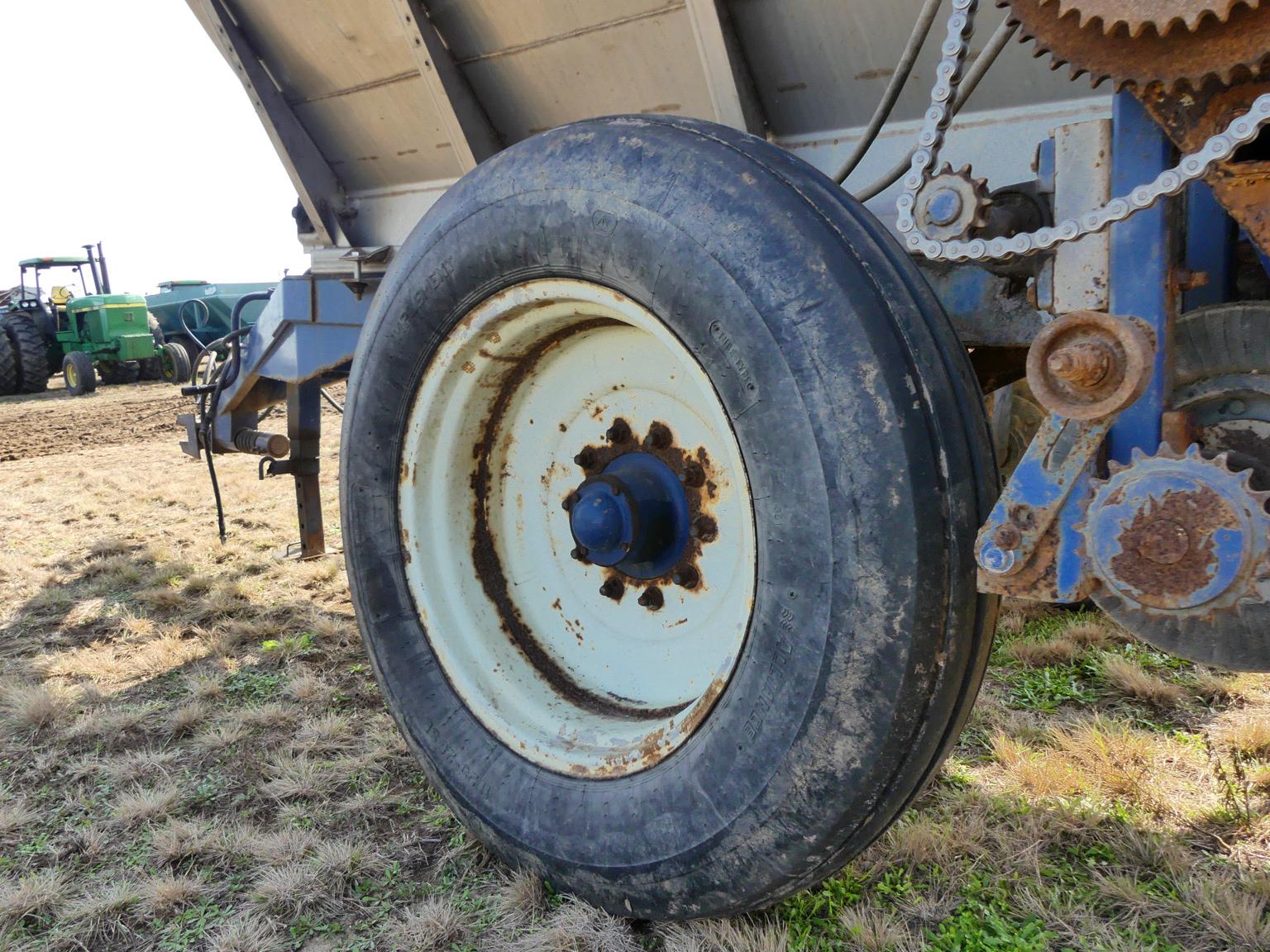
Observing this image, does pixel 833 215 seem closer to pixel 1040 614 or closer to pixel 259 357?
pixel 1040 614

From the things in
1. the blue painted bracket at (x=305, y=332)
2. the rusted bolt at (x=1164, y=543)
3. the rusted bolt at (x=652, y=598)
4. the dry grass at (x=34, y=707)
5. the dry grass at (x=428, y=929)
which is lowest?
the dry grass at (x=428, y=929)

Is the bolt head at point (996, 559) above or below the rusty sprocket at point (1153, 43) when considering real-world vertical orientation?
below

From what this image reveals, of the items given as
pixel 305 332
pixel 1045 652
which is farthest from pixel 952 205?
pixel 305 332

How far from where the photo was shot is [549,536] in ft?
6.94

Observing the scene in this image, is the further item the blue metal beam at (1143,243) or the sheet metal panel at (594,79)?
the sheet metal panel at (594,79)

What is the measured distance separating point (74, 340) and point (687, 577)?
54.7 ft

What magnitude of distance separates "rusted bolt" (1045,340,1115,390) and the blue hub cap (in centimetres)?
77

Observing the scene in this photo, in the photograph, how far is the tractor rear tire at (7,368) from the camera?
14922 mm

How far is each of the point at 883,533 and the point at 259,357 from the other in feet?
9.87

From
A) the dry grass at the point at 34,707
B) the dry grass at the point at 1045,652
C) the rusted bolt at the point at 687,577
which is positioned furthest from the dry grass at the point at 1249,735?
the dry grass at the point at 34,707

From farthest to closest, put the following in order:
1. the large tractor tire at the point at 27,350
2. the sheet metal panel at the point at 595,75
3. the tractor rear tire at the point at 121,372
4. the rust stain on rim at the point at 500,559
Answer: the tractor rear tire at the point at 121,372, the large tractor tire at the point at 27,350, the sheet metal panel at the point at 595,75, the rust stain on rim at the point at 500,559

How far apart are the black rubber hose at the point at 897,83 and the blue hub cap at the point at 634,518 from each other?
67 cm

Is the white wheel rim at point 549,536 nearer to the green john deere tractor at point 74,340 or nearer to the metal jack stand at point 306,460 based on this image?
the metal jack stand at point 306,460

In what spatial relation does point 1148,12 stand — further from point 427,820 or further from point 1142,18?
point 427,820
